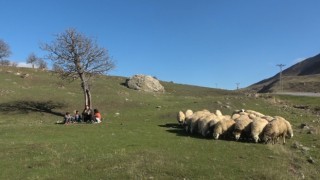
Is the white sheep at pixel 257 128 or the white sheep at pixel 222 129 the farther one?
the white sheep at pixel 222 129

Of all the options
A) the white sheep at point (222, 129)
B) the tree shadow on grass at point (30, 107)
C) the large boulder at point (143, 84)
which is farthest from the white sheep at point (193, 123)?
the large boulder at point (143, 84)

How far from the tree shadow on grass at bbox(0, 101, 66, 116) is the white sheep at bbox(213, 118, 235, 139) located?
78.4 feet

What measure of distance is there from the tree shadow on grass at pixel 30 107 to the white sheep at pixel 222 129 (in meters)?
23.9

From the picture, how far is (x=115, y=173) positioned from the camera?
60.6ft

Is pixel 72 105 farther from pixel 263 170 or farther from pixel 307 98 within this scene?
pixel 307 98

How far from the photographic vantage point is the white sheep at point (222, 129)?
28422 millimetres

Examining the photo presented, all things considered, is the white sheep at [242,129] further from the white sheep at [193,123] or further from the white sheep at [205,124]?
the white sheep at [193,123]

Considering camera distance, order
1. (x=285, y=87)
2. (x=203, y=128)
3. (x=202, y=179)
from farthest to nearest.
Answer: (x=285, y=87)
(x=203, y=128)
(x=202, y=179)

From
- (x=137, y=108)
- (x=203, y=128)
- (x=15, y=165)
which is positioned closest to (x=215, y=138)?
(x=203, y=128)

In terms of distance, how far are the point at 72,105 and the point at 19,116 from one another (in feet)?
26.3

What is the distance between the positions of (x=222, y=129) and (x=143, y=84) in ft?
173

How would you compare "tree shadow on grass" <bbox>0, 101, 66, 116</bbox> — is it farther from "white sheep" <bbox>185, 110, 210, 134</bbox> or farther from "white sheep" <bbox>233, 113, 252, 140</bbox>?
"white sheep" <bbox>233, 113, 252, 140</bbox>

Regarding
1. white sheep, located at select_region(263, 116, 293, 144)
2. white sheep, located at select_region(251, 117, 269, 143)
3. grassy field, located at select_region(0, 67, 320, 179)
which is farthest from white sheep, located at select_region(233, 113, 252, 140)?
grassy field, located at select_region(0, 67, 320, 179)

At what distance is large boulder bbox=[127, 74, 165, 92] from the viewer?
264 ft
